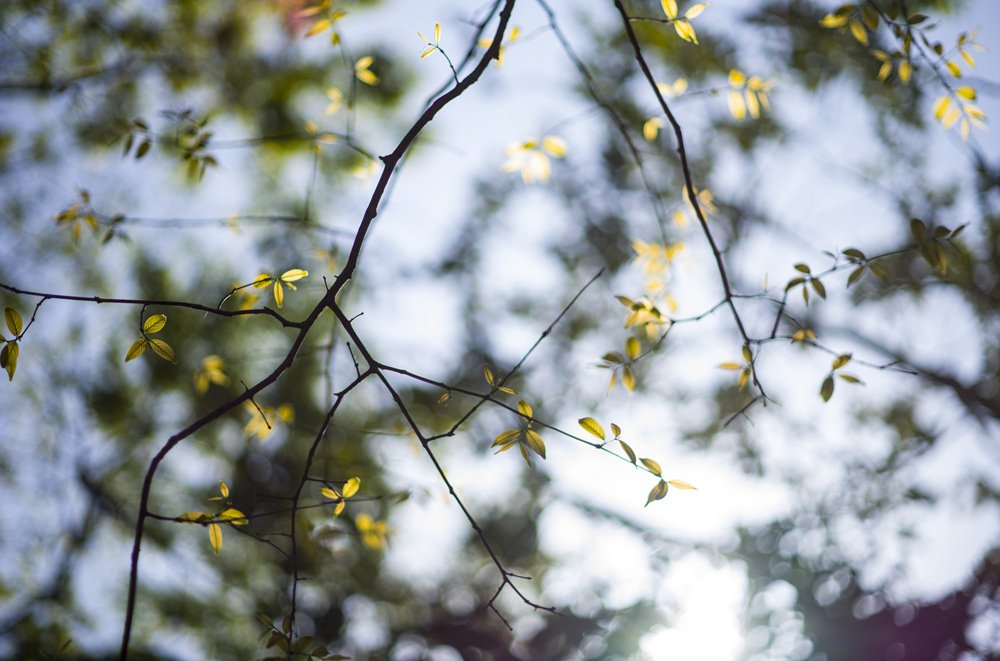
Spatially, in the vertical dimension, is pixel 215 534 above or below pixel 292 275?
below

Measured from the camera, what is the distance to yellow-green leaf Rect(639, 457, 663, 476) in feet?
3.10

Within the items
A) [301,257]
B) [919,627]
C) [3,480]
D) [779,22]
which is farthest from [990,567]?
[3,480]

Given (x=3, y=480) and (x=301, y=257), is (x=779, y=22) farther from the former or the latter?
(x=3, y=480)

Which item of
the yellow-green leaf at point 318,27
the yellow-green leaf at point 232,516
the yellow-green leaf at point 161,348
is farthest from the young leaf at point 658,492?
the yellow-green leaf at point 318,27

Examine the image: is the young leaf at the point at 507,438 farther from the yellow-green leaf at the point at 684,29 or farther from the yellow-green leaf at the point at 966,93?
the yellow-green leaf at the point at 966,93

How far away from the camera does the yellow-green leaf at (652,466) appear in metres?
0.95

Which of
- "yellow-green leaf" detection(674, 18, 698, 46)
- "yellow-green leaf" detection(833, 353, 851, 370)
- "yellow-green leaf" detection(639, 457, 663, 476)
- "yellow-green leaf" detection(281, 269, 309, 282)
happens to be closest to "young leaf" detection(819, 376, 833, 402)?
"yellow-green leaf" detection(833, 353, 851, 370)

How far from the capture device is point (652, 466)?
0.95 meters

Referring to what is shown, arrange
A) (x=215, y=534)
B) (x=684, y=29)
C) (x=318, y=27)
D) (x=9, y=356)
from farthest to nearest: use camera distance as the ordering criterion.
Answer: (x=318, y=27)
(x=684, y=29)
(x=215, y=534)
(x=9, y=356)

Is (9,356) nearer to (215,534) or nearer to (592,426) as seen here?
(215,534)

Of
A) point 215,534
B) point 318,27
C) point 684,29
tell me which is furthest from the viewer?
point 318,27

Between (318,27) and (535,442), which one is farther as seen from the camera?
(318,27)

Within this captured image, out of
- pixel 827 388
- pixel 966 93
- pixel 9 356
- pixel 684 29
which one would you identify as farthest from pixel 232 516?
pixel 966 93

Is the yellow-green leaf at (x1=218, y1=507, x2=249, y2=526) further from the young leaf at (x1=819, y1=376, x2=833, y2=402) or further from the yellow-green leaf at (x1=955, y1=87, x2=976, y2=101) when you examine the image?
the yellow-green leaf at (x1=955, y1=87, x2=976, y2=101)
